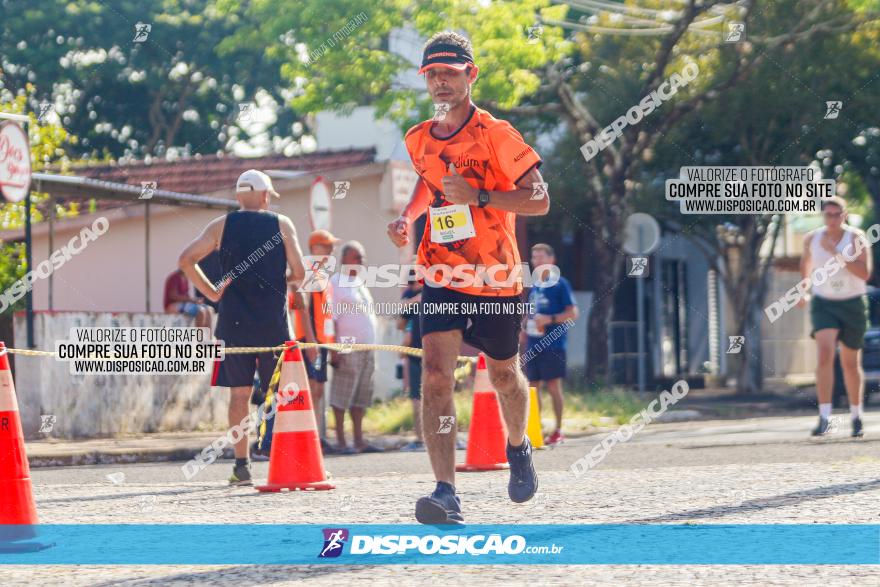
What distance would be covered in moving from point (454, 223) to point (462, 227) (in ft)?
0.13

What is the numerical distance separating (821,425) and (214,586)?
8351mm

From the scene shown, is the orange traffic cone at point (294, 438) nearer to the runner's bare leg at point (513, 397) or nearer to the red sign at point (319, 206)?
the runner's bare leg at point (513, 397)

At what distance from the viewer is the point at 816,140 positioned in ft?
84.7

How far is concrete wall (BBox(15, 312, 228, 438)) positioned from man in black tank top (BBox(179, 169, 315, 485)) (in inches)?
218

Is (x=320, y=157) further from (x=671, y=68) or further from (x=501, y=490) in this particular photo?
(x=501, y=490)

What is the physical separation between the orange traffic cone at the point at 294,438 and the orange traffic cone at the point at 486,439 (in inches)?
60.1

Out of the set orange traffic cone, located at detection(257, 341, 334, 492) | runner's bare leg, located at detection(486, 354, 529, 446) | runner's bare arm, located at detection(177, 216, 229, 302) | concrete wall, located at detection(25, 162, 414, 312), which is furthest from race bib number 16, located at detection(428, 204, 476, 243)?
concrete wall, located at detection(25, 162, 414, 312)

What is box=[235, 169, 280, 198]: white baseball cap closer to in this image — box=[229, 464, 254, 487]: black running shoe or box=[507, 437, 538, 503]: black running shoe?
box=[229, 464, 254, 487]: black running shoe

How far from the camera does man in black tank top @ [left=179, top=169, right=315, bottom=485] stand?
9266 millimetres

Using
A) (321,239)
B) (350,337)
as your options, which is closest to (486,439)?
(350,337)

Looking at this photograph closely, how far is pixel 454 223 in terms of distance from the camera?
6.35 m

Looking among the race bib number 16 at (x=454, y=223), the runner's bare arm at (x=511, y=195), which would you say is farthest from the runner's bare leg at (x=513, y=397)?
the runner's bare arm at (x=511, y=195)

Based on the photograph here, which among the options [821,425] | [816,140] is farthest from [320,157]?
[821,425]

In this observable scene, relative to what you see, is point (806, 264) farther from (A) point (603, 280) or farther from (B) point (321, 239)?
(A) point (603, 280)
